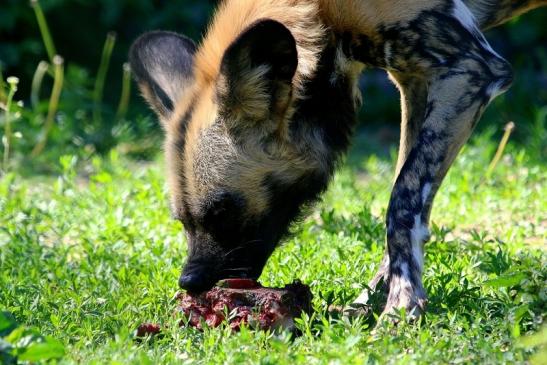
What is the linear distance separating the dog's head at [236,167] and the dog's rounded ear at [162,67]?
287mm

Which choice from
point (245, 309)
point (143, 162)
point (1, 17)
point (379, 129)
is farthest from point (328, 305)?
point (1, 17)

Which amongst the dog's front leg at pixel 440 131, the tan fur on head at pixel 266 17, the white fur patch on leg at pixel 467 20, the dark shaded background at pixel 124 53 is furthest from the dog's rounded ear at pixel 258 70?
the dark shaded background at pixel 124 53

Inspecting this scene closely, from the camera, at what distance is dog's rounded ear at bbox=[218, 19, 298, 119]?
359 cm

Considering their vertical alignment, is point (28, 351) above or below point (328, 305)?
above

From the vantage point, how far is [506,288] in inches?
137

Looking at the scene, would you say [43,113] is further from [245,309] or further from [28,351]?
[28,351]

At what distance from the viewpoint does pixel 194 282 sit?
3.80 m

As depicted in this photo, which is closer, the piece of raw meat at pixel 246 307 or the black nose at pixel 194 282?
the piece of raw meat at pixel 246 307

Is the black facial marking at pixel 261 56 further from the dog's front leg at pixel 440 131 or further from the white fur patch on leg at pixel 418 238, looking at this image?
the white fur patch on leg at pixel 418 238

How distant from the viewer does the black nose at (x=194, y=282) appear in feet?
12.4

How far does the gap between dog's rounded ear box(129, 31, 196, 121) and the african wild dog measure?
0.20 metres

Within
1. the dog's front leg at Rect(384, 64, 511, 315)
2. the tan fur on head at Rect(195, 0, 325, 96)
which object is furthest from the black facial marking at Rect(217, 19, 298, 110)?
the dog's front leg at Rect(384, 64, 511, 315)

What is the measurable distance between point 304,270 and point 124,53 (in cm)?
573

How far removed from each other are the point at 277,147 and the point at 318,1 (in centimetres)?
59
